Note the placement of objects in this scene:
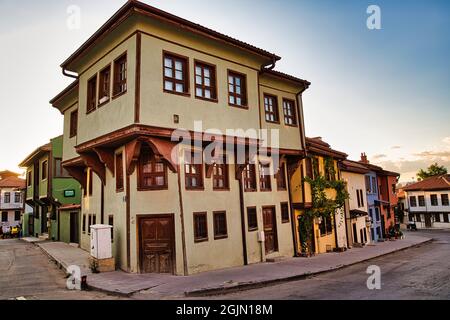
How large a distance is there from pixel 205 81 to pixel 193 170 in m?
3.52

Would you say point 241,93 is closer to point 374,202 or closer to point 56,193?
point 56,193

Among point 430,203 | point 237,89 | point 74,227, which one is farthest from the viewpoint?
point 430,203

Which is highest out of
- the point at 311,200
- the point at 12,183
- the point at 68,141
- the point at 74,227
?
the point at 12,183

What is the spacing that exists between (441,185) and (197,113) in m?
50.3

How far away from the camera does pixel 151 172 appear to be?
11852mm

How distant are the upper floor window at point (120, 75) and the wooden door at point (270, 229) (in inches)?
336

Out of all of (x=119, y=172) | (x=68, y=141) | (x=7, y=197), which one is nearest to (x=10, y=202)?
(x=7, y=197)

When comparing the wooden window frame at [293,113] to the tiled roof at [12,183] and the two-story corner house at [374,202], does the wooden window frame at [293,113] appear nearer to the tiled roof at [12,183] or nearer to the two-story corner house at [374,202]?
the two-story corner house at [374,202]

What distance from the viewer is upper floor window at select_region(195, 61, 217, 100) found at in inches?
491

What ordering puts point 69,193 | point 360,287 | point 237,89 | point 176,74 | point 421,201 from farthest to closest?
1. point 421,201
2. point 69,193
3. point 237,89
4. point 176,74
5. point 360,287

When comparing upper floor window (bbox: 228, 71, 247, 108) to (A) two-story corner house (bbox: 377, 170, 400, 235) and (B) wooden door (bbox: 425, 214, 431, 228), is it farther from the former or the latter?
(B) wooden door (bbox: 425, 214, 431, 228)

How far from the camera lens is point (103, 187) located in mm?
14180

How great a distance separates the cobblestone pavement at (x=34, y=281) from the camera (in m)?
9.01

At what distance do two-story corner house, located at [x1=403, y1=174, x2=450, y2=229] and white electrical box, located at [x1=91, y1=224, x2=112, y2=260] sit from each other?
5143 cm
